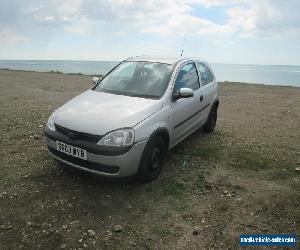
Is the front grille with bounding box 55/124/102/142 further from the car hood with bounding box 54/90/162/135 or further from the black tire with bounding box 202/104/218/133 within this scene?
the black tire with bounding box 202/104/218/133

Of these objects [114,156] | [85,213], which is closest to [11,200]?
[85,213]

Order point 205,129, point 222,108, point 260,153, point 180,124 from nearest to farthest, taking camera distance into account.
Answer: point 180,124
point 260,153
point 205,129
point 222,108

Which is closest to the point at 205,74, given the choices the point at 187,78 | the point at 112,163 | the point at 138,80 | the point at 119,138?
the point at 187,78

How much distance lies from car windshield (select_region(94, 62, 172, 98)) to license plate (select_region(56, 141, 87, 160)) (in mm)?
1480

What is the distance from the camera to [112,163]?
452 centimetres

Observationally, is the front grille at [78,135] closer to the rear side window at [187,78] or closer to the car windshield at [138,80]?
the car windshield at [138,80]

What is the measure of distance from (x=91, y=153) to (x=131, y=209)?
943 millimetres

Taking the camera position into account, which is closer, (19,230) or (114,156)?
(19,230)

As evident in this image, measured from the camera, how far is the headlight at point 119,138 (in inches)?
178

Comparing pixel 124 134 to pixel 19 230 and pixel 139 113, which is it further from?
pixel 19 230

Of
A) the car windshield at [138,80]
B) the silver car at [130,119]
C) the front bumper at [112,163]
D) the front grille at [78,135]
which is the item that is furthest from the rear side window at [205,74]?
the front grille at [78,135]

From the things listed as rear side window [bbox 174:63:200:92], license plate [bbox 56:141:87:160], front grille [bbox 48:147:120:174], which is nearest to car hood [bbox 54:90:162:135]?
license plate [bbox 56:141:87:160]

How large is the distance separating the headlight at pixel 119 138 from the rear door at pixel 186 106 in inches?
50.6

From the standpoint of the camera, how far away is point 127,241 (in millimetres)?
3893
